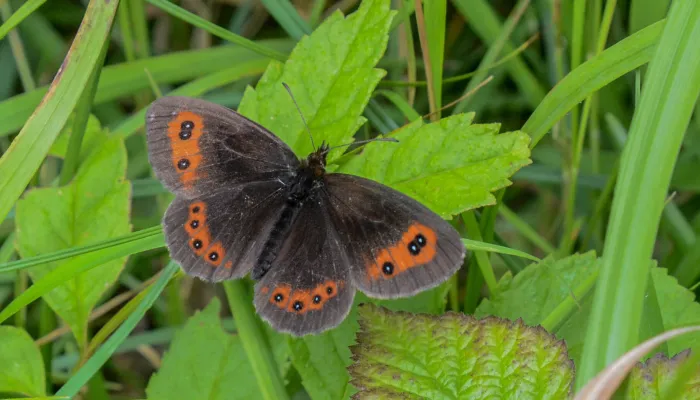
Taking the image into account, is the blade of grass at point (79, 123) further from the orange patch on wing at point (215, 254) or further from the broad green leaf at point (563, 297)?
the broad green leaf at point (563, 297)

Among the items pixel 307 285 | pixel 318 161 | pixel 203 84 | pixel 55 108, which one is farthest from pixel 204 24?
pixel 307 285

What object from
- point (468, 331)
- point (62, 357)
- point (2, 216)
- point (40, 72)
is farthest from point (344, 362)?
point (40, 72)

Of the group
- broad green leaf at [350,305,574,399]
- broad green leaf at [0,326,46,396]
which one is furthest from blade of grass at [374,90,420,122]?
broad green leaf at [0,326,46,396]

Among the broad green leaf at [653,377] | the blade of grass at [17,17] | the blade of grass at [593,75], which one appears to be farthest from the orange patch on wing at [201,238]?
the broad green leaf at [653,377]

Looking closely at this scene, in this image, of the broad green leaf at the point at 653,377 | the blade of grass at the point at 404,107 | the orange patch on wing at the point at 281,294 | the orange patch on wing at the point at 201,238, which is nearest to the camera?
the broad green leaf at the point at 653,377

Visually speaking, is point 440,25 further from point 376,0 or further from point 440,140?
point 440,140

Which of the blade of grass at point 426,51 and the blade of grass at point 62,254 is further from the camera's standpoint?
the blade of grass at point 426,51

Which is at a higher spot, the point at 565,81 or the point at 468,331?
the point at 565,81
